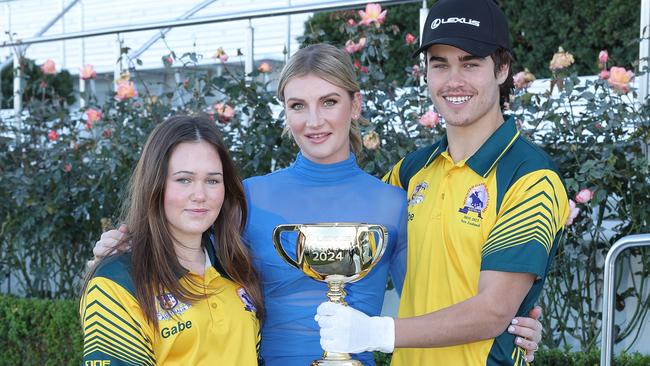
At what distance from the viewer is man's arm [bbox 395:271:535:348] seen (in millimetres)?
2229

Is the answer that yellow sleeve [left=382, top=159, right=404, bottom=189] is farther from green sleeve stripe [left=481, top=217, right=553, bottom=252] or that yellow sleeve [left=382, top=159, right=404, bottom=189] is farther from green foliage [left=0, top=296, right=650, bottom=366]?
green foliage [left=0, top=296, right=650, bottom=366]

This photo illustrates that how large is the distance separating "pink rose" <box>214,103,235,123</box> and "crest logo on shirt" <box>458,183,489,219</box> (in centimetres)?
203

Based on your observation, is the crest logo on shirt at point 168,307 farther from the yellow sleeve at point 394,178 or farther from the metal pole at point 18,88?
the metal pole at point 18,88

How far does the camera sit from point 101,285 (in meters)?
2.29

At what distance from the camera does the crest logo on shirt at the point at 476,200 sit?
2.47 metres

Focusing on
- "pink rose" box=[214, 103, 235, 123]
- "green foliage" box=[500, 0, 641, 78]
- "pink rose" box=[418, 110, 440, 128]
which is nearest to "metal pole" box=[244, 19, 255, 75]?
"pink rose" box=[214, 103, 235, 123]

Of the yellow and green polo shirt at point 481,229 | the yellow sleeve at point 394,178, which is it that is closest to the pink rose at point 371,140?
the yellow sleeve at point 394,178

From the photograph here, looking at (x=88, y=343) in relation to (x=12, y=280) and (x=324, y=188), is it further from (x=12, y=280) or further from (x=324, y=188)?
(x=12, y=280)

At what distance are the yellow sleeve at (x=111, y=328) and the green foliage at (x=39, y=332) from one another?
2.64m

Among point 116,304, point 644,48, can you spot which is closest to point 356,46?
point 644,48

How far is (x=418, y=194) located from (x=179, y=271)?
2.50ft

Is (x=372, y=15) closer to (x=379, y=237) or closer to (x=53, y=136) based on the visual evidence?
(x=53, y=136)

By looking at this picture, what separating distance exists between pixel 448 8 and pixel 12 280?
407 cm

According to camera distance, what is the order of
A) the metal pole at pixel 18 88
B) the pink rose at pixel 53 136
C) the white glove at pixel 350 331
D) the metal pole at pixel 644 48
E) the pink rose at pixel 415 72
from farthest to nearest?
the metal pole at pixel 18 88, the pink rose at pixel 53 136, the pink rose at pixel 415 72, the metal pole at pixel 644 48, the white glove at pixel 350 331
